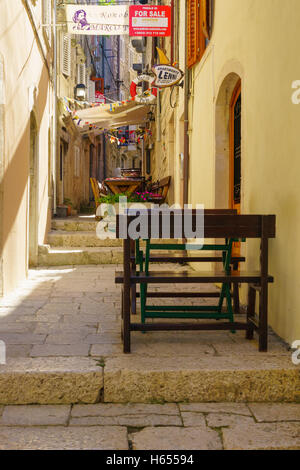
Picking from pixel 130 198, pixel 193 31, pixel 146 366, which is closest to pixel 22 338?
pixel 146 366

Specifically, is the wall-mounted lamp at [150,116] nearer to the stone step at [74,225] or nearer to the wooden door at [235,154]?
the stone step at [74,225]

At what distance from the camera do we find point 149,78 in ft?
35.6

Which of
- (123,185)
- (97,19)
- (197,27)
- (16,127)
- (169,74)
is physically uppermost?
(97,19)

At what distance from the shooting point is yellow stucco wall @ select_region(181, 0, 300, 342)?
3.30 metres

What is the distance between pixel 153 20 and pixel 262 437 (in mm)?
9170

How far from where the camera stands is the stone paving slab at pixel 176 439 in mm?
2342

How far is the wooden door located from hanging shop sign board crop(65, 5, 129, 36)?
487 centimetres

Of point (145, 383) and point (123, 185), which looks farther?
point (123, 185)

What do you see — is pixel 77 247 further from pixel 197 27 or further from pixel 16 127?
pixel 197 27

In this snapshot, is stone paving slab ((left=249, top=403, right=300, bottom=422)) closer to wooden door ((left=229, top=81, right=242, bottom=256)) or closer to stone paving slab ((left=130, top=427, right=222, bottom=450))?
stone paving slab ((left=130, top=427, right=222, bottom=450))

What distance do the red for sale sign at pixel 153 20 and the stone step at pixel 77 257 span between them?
4468 millimetres

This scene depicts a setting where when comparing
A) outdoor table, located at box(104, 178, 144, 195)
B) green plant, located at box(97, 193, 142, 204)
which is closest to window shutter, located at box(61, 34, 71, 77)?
outdoor table, located at box(104, 178, 144, 195)

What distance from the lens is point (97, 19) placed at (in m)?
9.60
